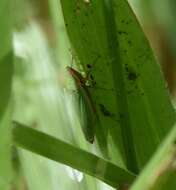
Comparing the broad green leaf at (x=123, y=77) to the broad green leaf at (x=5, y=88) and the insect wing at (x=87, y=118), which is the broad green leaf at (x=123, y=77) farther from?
the broad green leaf at (x=5, y=88)

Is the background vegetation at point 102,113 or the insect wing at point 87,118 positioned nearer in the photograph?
the background vegetation at point 102,113

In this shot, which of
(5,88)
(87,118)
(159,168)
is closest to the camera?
(159,168)

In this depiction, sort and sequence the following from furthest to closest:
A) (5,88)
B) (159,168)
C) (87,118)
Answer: (87,118) → (5,88) → (159,168)

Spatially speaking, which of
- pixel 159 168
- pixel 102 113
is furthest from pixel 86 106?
pixel 159 168

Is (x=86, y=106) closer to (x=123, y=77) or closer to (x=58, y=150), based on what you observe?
(x=123, y=77)

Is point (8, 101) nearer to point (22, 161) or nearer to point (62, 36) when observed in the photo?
point (62, 36)

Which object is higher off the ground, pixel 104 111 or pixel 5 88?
pixel 5 88

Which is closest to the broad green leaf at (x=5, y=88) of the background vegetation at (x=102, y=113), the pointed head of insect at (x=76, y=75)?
the background vegetation at (x=102, y=113)
